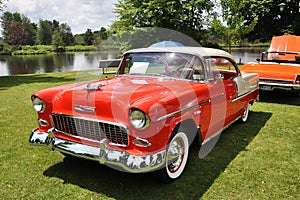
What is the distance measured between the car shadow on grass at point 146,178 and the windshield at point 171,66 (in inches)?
48.7

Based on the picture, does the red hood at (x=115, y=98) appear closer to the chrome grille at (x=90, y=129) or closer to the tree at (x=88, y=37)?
the chrome grille at (x=90, y=129)

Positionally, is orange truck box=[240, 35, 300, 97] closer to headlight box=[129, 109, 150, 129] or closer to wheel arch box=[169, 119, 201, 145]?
wheel arch box=[169, 119, 201, 145]

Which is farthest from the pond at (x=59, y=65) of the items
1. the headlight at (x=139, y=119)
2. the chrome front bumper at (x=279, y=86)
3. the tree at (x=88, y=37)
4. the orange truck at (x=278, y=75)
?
the tree at (x=88, y=37)

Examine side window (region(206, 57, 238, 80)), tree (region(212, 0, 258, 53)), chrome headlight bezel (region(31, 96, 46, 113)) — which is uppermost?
tree (region(212, 0, 258, 53))

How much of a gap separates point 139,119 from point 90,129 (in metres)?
0.69

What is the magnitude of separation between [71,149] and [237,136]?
3120 mm

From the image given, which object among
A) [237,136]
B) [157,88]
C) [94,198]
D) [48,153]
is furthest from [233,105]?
[48,153]

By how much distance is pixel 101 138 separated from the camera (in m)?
2.94

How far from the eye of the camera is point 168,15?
23.0 m

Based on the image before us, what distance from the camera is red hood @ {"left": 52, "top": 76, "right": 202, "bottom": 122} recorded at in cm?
276

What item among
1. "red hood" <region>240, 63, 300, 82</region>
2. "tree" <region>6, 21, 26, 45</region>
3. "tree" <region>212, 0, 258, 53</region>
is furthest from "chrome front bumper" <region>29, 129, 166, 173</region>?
"tree" <region>6, 21, 26, 45</region>

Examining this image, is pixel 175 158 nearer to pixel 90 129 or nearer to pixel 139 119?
pixel 139 119

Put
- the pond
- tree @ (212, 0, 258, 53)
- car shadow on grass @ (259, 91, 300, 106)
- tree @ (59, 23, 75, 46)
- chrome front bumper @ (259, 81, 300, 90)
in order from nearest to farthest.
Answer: chrome front bumper @ (259, 81, 300, 90) → car shadow on grass @ (259, 91, 300, 106) → tree @ (212, 0, 258, 53) → the pond → tree @ (59, 23, 75, 46)

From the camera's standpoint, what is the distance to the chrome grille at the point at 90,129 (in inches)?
111
